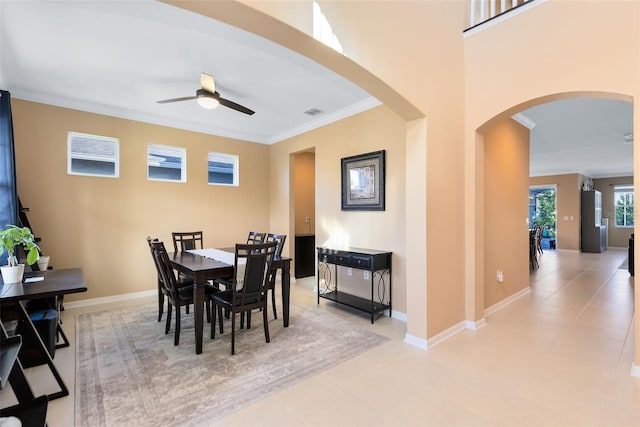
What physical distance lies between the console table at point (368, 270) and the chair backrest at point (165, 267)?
1.90 metres

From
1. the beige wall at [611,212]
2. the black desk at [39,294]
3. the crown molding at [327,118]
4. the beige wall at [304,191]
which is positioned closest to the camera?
the black desk at [39,294]

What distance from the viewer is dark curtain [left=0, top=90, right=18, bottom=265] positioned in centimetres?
312

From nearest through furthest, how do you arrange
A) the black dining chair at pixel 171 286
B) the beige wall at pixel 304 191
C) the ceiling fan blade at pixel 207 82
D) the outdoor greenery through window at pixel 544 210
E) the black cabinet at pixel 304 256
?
the black dining chair at pixel 171 286 < the ceiling fan blade at pixel 207 82 < the black cabinet at pixel 304 256 < the beige wall at pixel 304 191 < the outdoor greenery through window at pixel 544 210

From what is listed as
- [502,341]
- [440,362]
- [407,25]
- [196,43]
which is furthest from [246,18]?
[502,341]

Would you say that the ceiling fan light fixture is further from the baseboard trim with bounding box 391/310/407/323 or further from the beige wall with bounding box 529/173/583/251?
the beige wall with bounding box 529/173/583/251

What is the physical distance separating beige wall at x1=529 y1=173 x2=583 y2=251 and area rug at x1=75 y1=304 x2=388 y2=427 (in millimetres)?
10162

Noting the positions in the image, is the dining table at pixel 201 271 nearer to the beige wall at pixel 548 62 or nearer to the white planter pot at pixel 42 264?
the white planter pot at pixel 42 264

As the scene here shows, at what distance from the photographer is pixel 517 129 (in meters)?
4.37

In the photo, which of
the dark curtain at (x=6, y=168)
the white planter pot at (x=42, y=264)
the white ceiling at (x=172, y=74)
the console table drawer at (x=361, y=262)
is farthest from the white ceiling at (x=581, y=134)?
the white planter pot at (x=42, y=264)

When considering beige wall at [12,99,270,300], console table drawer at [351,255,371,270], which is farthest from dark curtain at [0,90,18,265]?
console table drawer at [351,255,371,270]

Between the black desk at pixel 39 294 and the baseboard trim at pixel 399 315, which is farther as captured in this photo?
the baseboard trim at pixel 399 315

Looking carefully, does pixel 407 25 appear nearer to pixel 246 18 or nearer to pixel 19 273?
pixel 246 18

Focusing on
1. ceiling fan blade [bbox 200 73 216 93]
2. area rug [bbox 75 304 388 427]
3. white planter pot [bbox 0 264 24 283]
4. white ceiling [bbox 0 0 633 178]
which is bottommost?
area rug [bbox 75 304 388 427]

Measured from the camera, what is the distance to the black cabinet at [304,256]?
5.75m
